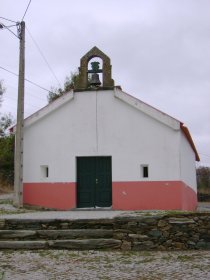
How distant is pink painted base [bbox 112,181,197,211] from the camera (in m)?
17.0

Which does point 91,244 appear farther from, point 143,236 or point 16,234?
point 16,234

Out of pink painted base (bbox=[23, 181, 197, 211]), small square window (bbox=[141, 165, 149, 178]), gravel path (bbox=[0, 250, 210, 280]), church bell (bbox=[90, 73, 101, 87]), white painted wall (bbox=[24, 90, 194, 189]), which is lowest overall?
gravel path (bbox=[0, 250, 210, 280])

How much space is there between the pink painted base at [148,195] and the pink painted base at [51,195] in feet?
5.78

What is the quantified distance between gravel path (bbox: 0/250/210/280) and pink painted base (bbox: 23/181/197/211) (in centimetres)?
713

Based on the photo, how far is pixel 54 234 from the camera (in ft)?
35.5

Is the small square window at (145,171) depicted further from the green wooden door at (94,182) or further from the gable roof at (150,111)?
the gable roof at (150,111)

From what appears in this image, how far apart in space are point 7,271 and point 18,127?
10721 millimetres

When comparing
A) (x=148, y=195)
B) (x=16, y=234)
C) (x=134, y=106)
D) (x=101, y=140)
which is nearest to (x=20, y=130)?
(x=101, y=140)

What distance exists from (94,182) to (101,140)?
67.3 inches

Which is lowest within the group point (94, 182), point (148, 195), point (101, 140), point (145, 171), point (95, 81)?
point (148, 195)

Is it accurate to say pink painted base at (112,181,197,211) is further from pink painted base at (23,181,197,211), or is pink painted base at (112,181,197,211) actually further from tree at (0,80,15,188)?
tree at (0,80,15,188)

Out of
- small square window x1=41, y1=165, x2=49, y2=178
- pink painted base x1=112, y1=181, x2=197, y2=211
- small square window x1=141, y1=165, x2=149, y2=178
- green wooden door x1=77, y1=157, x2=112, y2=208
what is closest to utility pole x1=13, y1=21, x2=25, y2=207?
small square window x1=41, y1=165, x2=49, y2=178

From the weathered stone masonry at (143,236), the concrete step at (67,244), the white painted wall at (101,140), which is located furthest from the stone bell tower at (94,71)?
the concrete step at (67,244)

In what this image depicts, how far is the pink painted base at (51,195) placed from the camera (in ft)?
58.7
